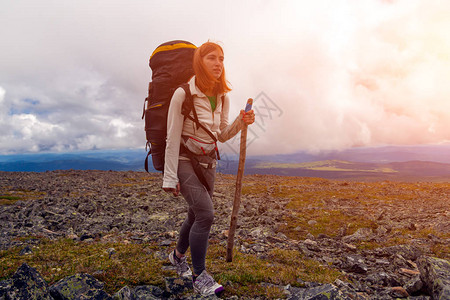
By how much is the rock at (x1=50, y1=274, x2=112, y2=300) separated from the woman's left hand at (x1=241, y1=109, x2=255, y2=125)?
4169mm

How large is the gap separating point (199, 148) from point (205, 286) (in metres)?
2.68

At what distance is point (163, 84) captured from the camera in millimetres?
4641

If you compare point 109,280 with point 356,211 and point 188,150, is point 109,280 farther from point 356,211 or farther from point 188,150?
point 356,211

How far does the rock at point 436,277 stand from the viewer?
493cm

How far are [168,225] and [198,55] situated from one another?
36.2 feet

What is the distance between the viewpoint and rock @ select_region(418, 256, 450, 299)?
4930mm

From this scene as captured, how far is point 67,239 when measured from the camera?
34.5ft

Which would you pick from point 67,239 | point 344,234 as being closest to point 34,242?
point 67,239

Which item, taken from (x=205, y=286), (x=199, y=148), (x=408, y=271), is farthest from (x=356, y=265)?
(x=199, y=148)

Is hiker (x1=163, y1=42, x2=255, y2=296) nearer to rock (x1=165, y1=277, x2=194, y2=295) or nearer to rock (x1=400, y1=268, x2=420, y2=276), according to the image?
rock (x1=165, y1=277, x2=194, y2=295)

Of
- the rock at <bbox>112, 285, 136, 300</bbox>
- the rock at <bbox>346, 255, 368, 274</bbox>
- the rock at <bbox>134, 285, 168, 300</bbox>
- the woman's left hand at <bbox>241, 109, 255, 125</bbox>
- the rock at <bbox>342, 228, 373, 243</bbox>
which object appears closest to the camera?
the rock at <bbox>112, 285, 136, 300</bbox>

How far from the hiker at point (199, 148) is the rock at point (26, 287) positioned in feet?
8.58

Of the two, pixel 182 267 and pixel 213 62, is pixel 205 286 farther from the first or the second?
pixel 213 62

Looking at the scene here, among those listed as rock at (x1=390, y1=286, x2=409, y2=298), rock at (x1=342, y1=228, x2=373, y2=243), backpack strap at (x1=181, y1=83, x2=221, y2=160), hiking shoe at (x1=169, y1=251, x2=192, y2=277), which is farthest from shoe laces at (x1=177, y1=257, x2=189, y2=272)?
rock at (x1=342, y1=228, x2=373, y2=243)
